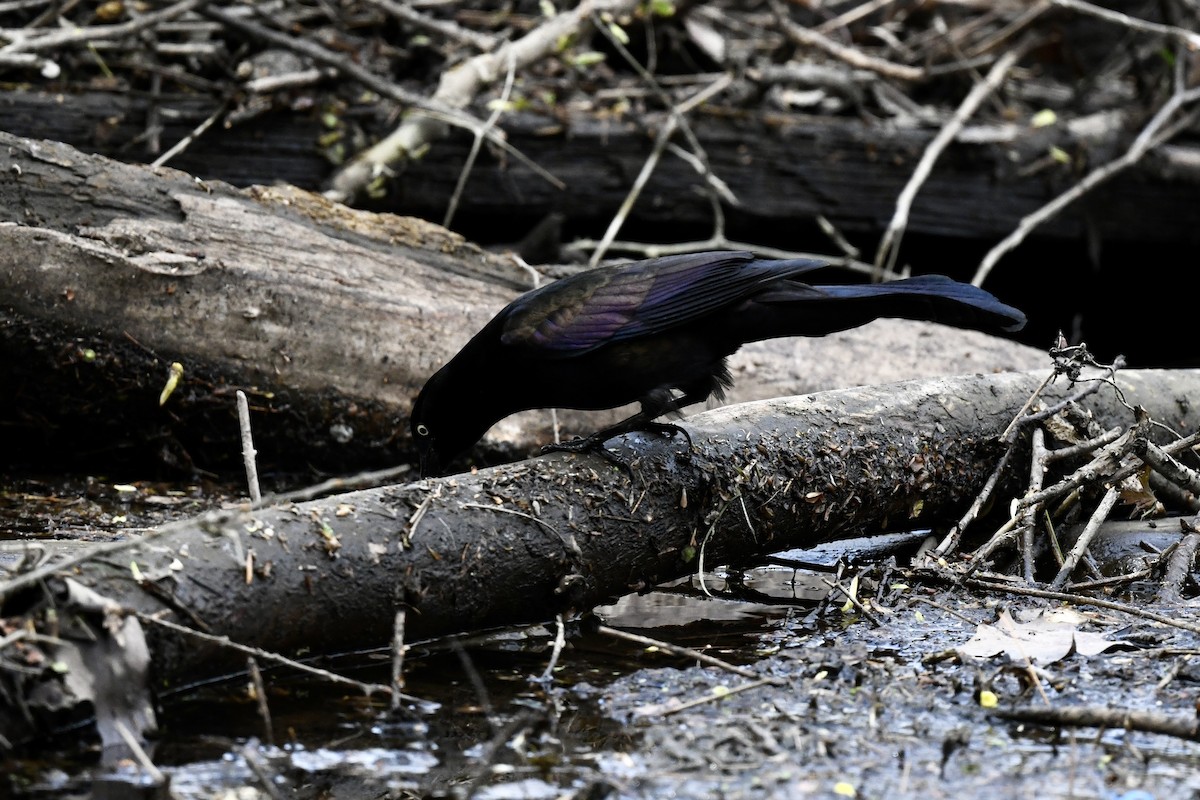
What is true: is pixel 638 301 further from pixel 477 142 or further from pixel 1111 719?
pixel 477 142

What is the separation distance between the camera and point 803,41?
7785mm

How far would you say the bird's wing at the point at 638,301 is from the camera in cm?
411

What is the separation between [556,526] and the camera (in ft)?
12.1

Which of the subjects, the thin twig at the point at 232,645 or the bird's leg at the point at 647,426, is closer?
the thin twig at the point at 232,645

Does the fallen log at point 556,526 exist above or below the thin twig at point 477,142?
below

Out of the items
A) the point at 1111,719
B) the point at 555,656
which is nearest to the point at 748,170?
the point at 555,656

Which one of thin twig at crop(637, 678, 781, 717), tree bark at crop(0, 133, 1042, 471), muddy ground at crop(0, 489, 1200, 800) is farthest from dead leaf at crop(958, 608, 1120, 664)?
tree bark at crop(0, 133, 1042, 471)

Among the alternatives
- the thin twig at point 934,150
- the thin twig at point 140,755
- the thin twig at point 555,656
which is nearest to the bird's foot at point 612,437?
the thin twig at point 555,656

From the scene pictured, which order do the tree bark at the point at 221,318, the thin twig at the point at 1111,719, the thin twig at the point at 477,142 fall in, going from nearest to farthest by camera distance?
the thin twig at the point at 1111,719 → the tree bark at the point at 221,318 → the thin twig at the point at 477,142

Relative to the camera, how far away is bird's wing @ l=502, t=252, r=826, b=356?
4.11m

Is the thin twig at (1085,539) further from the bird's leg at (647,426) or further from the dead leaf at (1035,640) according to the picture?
the bird's leg at (647,426)

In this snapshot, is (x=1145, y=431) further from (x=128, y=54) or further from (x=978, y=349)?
(x=128, y=54)

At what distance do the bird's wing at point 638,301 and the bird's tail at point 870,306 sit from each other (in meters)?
0.08

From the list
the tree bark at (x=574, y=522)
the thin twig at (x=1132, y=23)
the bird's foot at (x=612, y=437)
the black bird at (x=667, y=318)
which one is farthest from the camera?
the thin twig at (x=1132, y=23)
